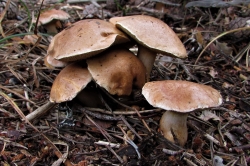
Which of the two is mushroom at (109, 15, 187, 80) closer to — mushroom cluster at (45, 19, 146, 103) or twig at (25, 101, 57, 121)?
mushroom cluster at (45, 19, 146, 103)

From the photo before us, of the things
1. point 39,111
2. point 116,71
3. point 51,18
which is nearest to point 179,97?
point 116,71

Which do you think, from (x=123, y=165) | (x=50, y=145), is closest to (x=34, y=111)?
(x=50, y=145)

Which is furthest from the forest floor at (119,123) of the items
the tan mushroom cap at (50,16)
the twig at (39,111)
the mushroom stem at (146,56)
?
the tan mushroom cap at (50,16)

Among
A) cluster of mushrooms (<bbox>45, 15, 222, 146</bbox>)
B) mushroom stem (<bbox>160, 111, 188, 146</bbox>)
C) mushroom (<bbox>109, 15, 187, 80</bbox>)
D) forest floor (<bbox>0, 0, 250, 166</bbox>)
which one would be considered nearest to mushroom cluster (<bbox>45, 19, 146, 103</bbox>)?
cluster of mushrooms (<bbox>45, 15, 222, 146</bbox>)

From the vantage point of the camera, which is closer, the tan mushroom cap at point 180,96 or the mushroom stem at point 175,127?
the tan mushroom cap at point 180,96

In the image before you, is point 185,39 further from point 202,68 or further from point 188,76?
point 188,76

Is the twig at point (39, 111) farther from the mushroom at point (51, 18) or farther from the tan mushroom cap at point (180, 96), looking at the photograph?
the mushroom at point (51, 18)
